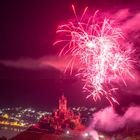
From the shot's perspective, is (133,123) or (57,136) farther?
(133,123)

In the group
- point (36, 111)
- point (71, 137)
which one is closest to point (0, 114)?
point (36, 111)

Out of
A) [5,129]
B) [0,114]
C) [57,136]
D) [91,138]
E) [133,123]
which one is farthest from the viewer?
[0,114]

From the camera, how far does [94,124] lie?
41125 mm

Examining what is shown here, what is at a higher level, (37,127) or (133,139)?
(37,127)

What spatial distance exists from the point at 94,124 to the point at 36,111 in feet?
285

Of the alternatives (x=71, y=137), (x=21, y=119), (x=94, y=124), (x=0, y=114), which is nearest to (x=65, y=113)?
(x=94, y=124)

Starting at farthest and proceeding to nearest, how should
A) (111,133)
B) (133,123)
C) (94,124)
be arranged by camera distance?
(94,124) → (111,133) → (133,123)

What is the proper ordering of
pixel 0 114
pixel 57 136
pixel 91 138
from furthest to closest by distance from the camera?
pixel 0 114 < pixel 57 136 < pixel 91 138

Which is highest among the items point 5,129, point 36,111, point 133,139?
point 36,111

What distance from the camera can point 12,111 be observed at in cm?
13888

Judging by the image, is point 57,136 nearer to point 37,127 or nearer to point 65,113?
point 37,127

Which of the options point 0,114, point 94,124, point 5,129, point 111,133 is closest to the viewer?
point 111,133

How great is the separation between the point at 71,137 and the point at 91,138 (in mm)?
1926

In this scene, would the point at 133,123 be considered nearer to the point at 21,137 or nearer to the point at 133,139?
the point at 133,139
